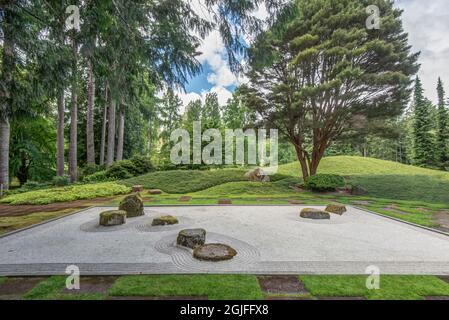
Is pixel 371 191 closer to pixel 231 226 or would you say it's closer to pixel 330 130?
pixel 330 130

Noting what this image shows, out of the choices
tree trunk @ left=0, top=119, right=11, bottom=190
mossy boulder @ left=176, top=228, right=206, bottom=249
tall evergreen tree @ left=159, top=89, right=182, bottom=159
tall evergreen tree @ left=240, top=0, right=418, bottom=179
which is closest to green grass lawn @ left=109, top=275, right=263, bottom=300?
mossy boulder @ left=176, top=228, right=206, bottom=249

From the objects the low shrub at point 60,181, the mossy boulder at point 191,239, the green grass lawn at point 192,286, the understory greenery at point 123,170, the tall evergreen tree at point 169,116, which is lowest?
the green grass lawn at point 192,286

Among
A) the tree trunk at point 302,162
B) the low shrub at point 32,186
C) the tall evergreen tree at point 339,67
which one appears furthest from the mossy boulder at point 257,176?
the low shrub at point 32,186

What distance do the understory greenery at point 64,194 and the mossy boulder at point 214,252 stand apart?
7797 mm

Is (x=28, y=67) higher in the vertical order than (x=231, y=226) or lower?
higher

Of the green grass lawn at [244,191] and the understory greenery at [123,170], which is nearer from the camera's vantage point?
the green grass lawn at [244,191]

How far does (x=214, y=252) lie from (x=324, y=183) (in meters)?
9.22

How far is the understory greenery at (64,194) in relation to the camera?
8.14 m

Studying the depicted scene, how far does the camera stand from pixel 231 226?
5117mm

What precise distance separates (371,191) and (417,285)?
10.7m

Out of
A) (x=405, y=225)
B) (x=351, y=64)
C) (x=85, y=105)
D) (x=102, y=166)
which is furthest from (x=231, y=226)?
(x=85, y=105)

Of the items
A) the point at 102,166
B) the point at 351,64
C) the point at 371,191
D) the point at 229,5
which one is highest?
the point at 351,64

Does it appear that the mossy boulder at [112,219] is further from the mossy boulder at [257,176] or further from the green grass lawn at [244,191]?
the mossy boulder at [257,176]

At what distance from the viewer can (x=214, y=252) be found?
3.40 m
